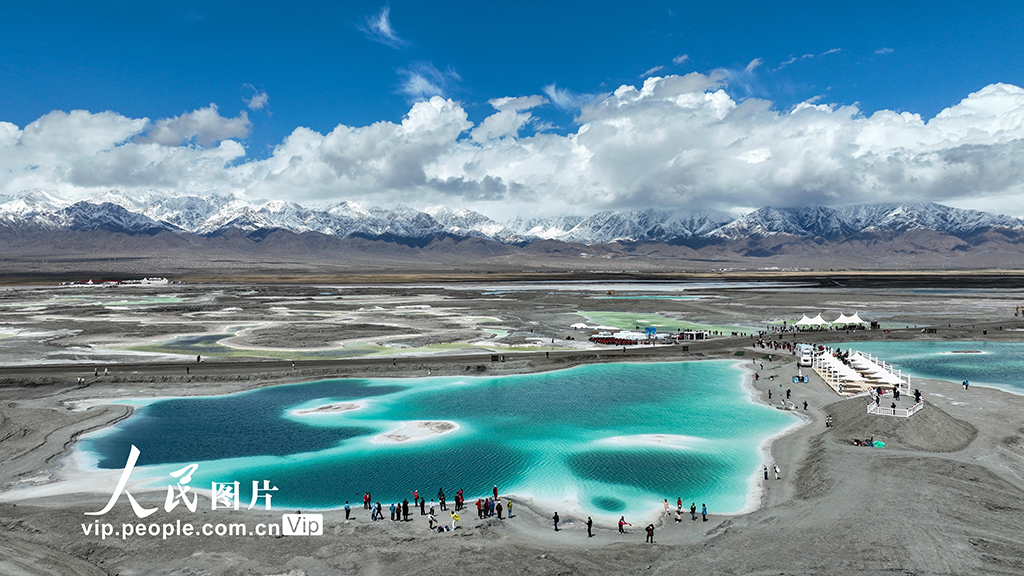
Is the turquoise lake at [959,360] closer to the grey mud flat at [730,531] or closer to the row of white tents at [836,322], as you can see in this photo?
the row of white tents at [836,322]

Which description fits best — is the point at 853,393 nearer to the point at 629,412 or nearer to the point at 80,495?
the point at 629,412

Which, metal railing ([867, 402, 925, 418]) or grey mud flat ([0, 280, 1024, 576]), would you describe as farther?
metal railing ([867, 402, 925, 418])

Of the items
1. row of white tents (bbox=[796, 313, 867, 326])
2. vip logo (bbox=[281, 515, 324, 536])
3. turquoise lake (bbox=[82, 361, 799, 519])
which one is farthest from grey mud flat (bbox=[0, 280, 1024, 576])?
row of white tents (bbox=[796, 313, 867, 326])

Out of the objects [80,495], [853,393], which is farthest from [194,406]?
[853,393]

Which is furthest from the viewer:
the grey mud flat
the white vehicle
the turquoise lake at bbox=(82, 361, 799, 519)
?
the white vehicle

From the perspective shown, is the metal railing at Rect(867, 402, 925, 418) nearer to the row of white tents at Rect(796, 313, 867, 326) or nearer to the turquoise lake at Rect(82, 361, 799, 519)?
the turquoise lake at Rect(82, 361, 799, 519)

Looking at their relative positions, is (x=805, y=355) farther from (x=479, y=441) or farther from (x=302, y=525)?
(x=302, y=525)

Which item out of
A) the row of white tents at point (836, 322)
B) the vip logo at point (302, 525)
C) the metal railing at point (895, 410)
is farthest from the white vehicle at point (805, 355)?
the vip logo at point (302, 525)
